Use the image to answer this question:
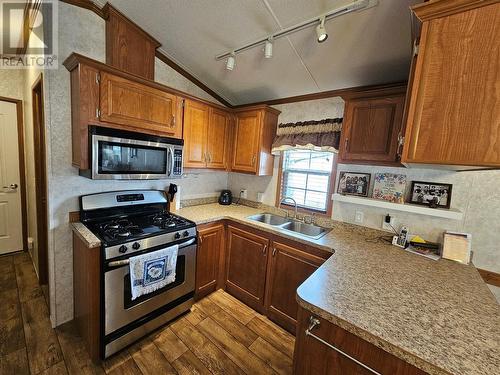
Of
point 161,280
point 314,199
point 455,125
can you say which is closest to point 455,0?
point 455,125

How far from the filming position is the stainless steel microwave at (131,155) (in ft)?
5.41

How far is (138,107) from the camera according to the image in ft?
6.23

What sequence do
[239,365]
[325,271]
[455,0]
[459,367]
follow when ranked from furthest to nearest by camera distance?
[239,365] → [325,271] → [455,0] → [459,367]

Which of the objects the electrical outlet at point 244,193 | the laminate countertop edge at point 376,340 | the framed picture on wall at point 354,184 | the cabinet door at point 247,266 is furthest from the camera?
the electrical outlet at point 244,193

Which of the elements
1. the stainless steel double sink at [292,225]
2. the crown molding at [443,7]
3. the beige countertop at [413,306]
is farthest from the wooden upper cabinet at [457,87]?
the stainless steel double sink at [292,225]

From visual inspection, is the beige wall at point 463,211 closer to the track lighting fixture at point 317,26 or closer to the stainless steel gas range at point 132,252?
the track lighting fixture at point 317,26

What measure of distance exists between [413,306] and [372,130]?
1.30 m

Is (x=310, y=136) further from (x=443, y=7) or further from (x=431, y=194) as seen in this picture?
(x=443, y=7)

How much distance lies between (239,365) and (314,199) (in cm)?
169

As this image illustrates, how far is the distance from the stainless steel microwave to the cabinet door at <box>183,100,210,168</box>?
175mm

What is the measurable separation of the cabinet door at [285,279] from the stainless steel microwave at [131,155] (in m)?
1.29

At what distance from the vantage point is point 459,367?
2.33ft

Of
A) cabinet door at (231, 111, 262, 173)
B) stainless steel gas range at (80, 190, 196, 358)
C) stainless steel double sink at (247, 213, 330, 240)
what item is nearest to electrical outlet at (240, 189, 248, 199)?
cabinet door at (231, 111, 262, 173)

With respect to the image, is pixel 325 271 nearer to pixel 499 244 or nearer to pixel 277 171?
pixel 499 244
